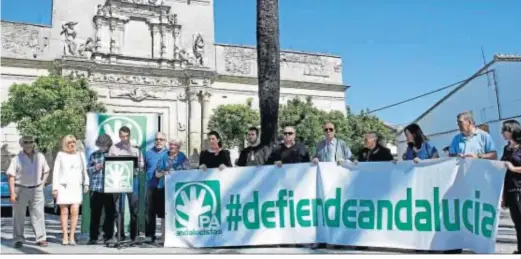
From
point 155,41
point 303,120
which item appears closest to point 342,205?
point 303,120

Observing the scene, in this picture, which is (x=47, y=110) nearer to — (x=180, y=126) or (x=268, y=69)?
(x=180, y=126)

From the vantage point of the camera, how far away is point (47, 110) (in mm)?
24266

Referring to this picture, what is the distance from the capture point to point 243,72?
33.6m

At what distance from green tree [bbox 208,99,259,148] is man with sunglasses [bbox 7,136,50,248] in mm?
22254

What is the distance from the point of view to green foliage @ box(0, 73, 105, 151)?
23562 millimetres

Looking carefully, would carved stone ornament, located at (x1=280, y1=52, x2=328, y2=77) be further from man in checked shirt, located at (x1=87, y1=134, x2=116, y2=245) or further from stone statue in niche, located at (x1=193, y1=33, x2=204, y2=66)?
man in checked shirt, located at (x1=87, y1=134, x2=116, y2=245)

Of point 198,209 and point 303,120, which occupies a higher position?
point 303,120

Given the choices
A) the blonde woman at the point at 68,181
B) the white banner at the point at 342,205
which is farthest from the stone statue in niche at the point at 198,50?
the white banner at the point at 342,205

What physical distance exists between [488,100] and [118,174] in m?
21.5

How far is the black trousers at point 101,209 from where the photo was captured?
7031mm
